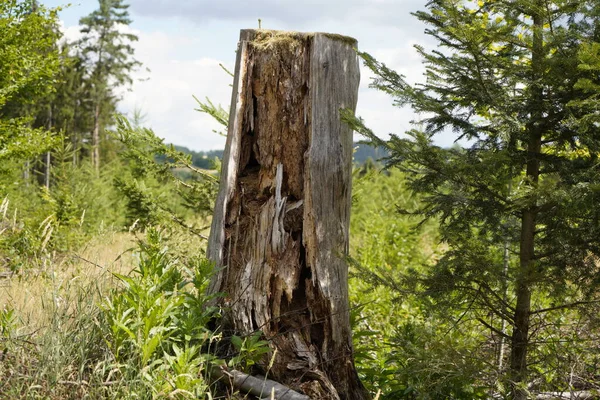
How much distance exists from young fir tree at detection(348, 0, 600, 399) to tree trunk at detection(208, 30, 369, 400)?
1.12 ft

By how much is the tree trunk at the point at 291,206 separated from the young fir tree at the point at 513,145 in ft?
1.12

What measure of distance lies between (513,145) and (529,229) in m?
0.65

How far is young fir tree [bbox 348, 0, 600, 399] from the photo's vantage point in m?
4.22

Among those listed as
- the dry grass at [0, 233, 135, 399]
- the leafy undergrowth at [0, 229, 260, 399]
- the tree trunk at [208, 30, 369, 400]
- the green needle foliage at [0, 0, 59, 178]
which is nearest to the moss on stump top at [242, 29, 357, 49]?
the tree trunk at [208, 30, 369, 400]

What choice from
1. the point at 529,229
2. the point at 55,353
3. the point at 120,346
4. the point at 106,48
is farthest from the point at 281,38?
the point at 106,48

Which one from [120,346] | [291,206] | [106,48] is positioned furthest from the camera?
[106,48]

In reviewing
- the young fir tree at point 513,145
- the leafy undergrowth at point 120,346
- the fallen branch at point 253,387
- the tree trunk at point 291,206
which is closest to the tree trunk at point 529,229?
the young fir tree at point 513,145

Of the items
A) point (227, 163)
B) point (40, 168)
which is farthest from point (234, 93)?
point (40, 168)

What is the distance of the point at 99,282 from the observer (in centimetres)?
454

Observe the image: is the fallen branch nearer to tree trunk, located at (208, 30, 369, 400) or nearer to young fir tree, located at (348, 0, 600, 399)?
tree trunk, located at (208, 30, 369, 400)

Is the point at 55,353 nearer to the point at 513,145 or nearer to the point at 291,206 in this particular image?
the point at 291,206

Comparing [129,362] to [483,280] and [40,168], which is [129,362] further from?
[40,168]

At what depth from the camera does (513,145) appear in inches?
177

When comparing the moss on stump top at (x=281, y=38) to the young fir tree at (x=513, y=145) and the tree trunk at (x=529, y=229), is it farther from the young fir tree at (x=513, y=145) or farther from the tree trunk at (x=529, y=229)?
the tree trunk at (x=529, y=229)
